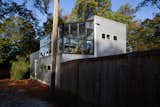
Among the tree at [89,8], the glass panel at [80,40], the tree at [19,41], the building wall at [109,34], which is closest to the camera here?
the glass panel at [80,40]

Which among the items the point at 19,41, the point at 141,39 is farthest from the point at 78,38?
the point at 19,41

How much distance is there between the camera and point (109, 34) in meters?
26.5

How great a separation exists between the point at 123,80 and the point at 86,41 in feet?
52.9

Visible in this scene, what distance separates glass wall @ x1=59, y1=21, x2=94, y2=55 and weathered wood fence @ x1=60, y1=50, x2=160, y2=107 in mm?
9745

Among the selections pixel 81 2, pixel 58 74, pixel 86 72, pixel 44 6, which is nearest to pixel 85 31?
pixel 58 74

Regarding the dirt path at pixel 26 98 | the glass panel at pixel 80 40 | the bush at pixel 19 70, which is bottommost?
the dirt path at pixel 26 98

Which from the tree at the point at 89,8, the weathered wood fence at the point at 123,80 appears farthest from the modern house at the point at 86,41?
the tree at the point at 89,8

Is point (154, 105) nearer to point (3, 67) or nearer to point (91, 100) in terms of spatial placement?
point (91, 100)

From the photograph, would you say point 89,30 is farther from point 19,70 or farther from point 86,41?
point 19,70

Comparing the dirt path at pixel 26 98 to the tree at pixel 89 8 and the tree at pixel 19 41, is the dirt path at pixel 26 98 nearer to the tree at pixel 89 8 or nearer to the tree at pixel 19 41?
the tree at pixel 19 41

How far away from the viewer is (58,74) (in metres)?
19.4

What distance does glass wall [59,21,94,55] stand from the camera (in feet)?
70.5

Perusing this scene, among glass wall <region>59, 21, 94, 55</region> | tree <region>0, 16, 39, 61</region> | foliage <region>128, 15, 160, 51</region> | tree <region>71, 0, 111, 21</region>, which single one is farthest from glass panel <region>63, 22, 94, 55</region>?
tree <region>71, 0, 111, 21</region>

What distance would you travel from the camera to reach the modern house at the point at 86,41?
21.5 metres
